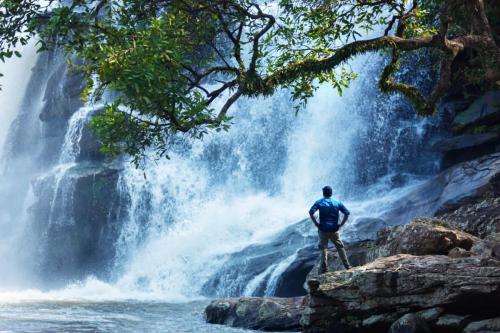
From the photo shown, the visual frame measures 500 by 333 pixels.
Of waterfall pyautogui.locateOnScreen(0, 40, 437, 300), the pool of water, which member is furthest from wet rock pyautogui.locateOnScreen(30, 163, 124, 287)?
the pool of water

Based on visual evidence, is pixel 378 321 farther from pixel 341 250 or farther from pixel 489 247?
pixel 489 247

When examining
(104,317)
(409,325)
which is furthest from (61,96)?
(409,325)

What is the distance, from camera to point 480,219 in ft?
48.6

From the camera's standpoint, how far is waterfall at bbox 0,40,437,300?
89.2 ft

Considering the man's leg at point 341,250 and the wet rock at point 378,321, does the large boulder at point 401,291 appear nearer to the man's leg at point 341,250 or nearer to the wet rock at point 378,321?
the wet rock at point 378,321

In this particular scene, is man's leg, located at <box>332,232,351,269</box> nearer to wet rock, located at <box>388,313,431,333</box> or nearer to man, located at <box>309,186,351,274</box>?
man, located at <box>309,186,351,274</box>

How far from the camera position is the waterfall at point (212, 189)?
27188mm

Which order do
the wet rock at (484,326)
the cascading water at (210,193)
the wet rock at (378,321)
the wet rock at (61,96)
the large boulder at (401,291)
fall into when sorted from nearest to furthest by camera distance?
1. the wet rock at (484,326)
2. the large boulder at (401,291)
3. the wet rock at (378,321)
4. the cascading water at (210,193)
5. the wet rock at (61,96)

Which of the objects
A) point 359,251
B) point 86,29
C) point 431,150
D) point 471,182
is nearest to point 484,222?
point 359,251

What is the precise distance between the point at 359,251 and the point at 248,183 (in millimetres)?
16169

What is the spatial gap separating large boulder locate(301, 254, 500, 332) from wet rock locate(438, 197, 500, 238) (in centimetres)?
434

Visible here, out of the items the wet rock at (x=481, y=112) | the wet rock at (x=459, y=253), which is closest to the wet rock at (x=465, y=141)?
the wet rock at (x=481, y=112)

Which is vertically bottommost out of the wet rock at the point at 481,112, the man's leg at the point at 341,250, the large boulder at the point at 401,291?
the large boulder at the point at 401,291

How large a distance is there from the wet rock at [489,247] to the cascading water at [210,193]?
1121 centimetres
